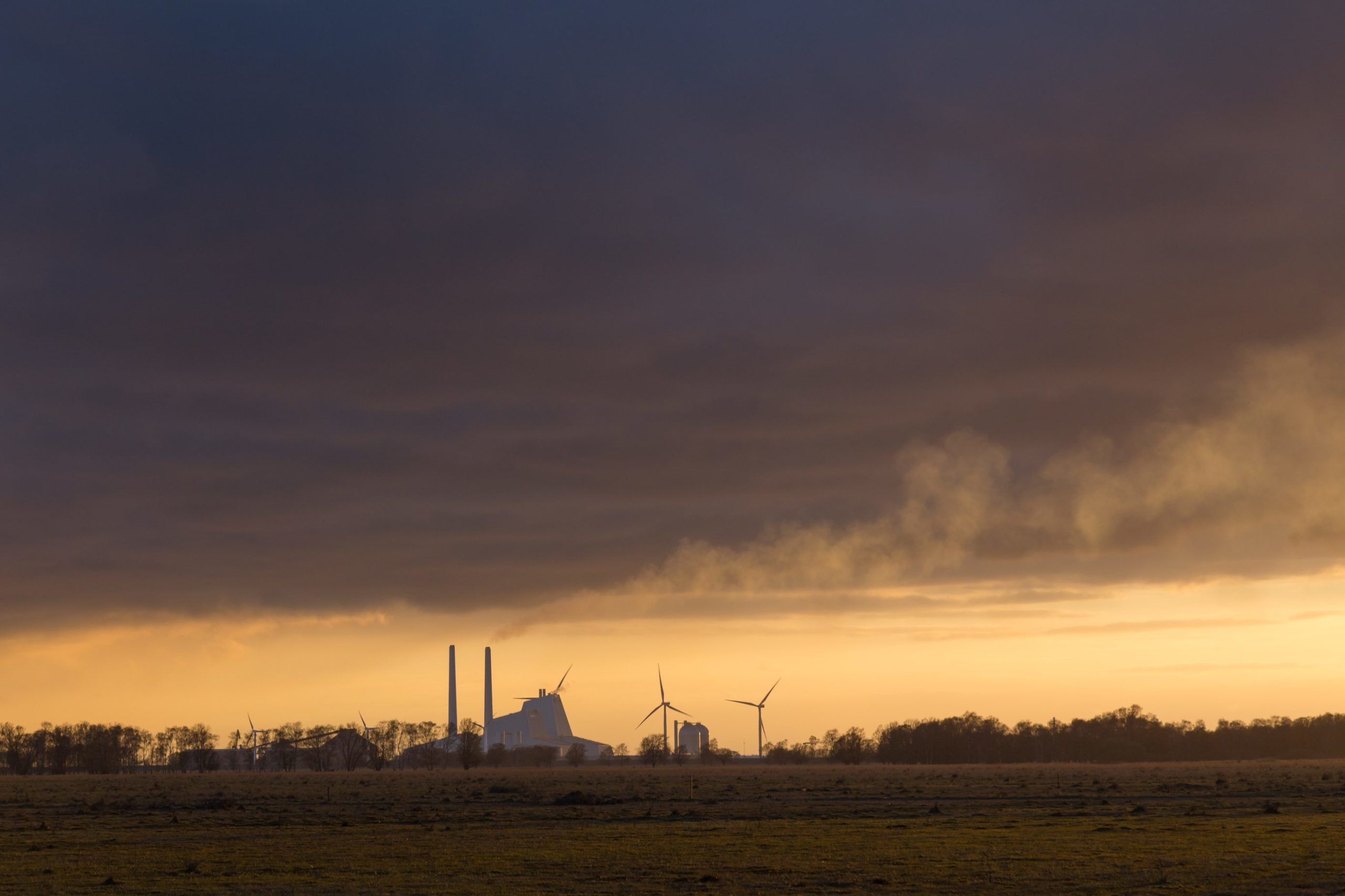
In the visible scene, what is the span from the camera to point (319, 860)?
1903 inches

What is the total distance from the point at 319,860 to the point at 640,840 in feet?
48.3

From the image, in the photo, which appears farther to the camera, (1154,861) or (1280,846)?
(1280,846)

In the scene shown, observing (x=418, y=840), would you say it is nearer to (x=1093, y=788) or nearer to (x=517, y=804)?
(x=517, y=804)

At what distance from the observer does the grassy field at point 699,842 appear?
40.2 meters

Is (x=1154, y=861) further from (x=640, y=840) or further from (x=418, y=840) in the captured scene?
(x=418, y=840)

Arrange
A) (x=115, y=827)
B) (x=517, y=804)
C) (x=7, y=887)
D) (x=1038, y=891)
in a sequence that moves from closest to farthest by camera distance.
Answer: (x=1038, y=891)
(x=7, y=887)
(x=115, y=827)
(x=517, y=804)

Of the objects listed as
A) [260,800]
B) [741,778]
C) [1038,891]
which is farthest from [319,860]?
[741,778]

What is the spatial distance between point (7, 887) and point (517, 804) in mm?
54367

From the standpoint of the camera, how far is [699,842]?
54.7 metres

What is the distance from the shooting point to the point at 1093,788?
106m

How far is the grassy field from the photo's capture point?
132 feet

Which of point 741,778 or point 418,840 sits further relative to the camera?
point 741,778

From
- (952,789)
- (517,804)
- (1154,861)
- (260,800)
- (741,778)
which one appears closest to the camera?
(1154,861)

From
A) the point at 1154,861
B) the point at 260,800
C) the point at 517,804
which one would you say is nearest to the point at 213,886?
the point at 1154,861
